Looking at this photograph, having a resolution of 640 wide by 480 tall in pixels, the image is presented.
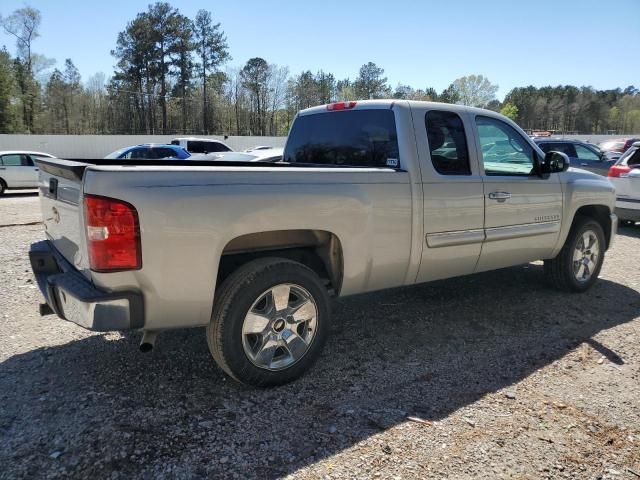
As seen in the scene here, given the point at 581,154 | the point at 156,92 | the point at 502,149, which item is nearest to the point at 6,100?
the point at 156,92

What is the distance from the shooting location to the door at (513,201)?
4387 millimetres

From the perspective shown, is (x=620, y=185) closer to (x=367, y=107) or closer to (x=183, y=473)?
(x=367, y=107)

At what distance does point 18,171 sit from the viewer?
56.4ft

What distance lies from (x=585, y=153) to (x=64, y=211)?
13888mm

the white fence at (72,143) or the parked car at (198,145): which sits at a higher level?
the white fence at (72,143)

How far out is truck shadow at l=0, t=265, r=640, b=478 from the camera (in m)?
2.63

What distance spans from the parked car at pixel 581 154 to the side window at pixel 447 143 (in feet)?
33.6

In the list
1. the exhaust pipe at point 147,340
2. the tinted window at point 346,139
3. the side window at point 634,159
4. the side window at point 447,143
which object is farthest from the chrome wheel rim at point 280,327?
the side window at point 634,159

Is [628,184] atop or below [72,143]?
below

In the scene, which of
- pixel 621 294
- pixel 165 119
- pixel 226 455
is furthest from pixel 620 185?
pixel 165 119

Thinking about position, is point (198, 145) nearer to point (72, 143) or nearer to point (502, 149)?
point (502, 149)

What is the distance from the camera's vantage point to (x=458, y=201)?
4051 millimetres

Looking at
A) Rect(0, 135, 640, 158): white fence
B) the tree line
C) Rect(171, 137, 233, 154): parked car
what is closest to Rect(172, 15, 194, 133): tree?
the tree line

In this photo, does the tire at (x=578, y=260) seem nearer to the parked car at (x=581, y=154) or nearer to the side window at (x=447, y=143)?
the side window at (x=447, y=143)
